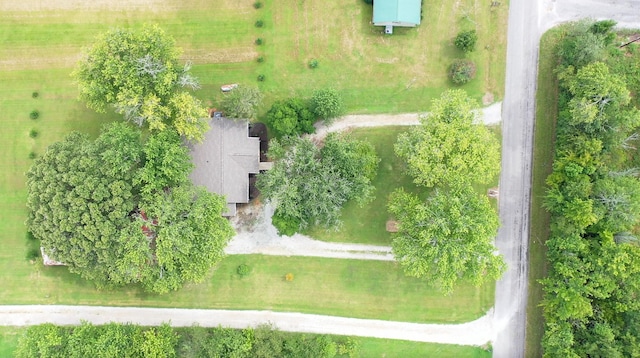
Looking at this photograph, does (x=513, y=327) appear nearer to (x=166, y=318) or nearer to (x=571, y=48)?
(x=571, y=48)

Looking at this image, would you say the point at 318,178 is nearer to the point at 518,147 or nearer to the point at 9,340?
the point at 518,147

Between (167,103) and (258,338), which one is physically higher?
(167,103)

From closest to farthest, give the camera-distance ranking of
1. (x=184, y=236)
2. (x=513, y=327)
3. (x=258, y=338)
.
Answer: (x=184, y=236) < (x=258, y=338) < (x=513, y=327)

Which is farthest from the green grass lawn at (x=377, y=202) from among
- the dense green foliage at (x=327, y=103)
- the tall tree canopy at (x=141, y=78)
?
the tall tree canopy at (x=141, y=78)

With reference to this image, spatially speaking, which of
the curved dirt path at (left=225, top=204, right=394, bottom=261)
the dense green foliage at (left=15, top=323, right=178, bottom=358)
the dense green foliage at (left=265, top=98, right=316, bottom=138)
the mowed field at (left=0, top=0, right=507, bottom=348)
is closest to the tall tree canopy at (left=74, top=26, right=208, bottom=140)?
the mowed field at (left=0, top=0, right=507, bottom=348)

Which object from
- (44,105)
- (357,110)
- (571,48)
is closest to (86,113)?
(44,105)

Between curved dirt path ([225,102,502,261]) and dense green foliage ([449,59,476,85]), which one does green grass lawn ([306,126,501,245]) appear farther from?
dense green foliage ([449,59,476,85])

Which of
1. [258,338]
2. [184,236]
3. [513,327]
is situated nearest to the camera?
[184,236]
